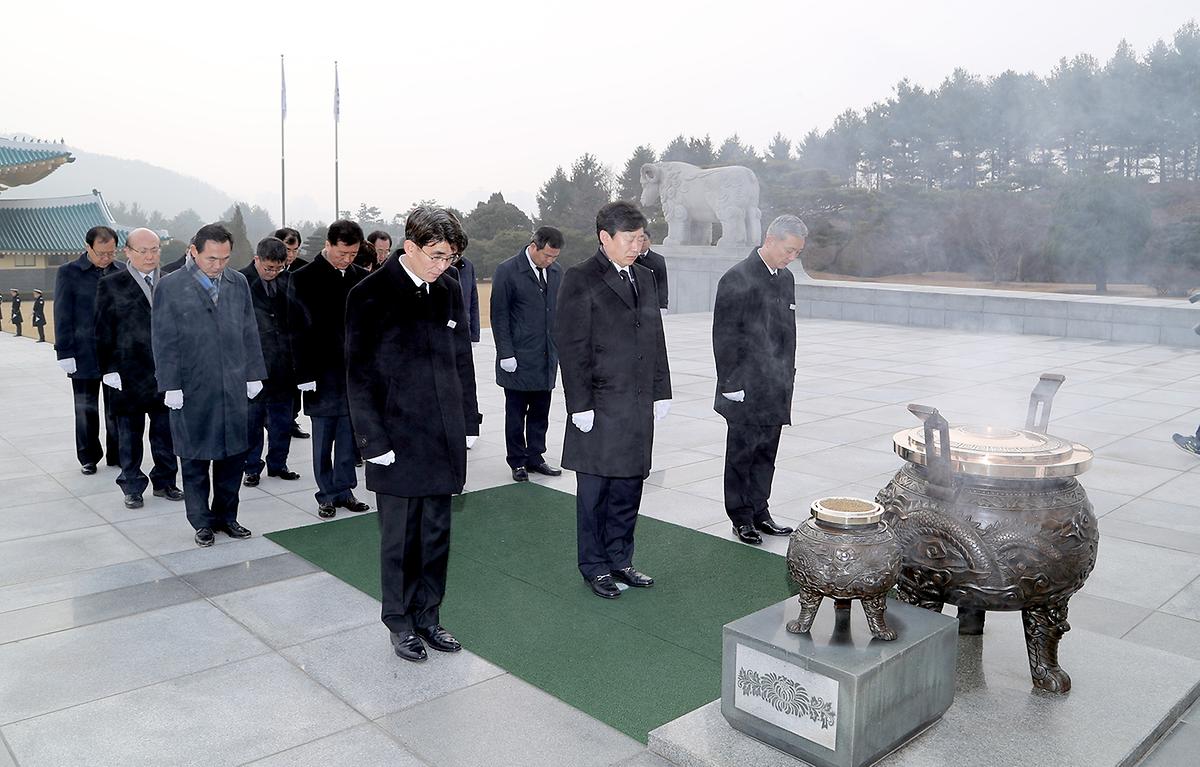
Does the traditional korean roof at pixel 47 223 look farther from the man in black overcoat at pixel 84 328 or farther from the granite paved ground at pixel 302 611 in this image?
the man in black overcoat at pixel 84 328

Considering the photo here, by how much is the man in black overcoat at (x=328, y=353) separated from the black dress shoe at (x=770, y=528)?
228cm

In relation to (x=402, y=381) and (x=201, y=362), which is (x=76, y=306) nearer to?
(x=201, y=362)

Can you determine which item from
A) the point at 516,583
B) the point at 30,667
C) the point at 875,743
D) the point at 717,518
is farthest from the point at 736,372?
the point at 30,667

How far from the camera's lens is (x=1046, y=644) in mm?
3057

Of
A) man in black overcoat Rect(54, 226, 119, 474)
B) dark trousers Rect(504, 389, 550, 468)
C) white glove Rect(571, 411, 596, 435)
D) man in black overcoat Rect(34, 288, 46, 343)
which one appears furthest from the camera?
man in black overcoat Rect(34, 288, 46, 343)

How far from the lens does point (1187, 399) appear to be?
909 cm

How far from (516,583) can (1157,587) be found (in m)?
2.88

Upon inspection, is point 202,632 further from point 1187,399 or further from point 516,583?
point 1187,399

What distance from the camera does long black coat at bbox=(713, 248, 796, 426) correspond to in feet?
15.4

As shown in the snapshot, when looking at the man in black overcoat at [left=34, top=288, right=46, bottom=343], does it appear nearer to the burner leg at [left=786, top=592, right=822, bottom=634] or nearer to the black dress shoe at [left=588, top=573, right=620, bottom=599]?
the black dress shoe at [left=588, top=573, right=620, bottom=599]

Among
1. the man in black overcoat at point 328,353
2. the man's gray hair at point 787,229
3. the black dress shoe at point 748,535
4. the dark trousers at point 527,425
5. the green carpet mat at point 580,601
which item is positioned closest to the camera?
the green carpet mat at point 580,601

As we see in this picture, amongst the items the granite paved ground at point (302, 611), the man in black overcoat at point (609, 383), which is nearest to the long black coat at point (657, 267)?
the granite paved ground at point (302, 611)

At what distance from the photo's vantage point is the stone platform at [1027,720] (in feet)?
8.86

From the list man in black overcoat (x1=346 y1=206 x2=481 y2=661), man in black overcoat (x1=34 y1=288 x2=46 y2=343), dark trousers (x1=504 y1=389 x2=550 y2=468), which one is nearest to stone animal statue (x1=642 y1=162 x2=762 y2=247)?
man in black overcoat (x1=34 y1=288 x2=46 y2=343)
